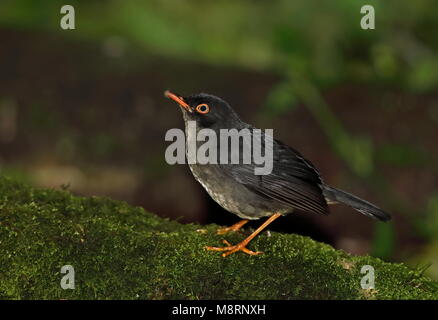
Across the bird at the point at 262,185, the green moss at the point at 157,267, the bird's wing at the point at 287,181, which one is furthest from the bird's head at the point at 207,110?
the green moss at the point at 157,267

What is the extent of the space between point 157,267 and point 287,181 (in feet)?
4.95

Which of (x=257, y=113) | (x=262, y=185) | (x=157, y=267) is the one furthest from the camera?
(x=257, y=113)

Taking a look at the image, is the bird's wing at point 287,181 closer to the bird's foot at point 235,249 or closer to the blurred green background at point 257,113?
the bird's foot at point 235,249

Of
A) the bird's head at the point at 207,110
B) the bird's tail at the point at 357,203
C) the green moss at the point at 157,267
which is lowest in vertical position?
the green moss at the point at 157,267

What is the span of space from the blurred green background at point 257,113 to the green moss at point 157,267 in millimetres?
3062

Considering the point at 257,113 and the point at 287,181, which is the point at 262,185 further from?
the point at 257,113

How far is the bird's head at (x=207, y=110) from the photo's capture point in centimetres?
537

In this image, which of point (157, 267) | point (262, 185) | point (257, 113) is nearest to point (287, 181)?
point (262, 185)

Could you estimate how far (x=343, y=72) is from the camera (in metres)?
9.92

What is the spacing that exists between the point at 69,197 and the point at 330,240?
13.7ft

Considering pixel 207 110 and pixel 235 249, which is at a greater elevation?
pixel 207 110

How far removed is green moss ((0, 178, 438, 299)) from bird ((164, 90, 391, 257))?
44 centimetres

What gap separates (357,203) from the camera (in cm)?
525

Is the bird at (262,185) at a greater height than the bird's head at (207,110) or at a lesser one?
lesser
